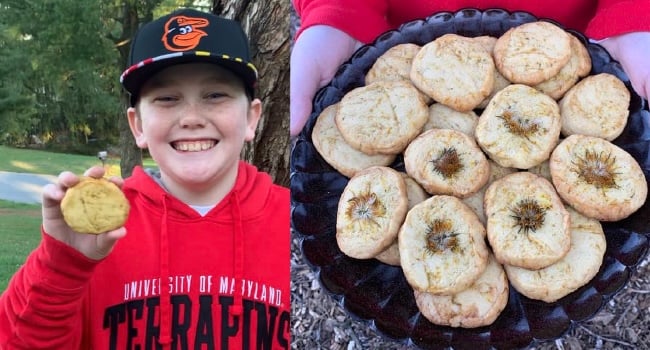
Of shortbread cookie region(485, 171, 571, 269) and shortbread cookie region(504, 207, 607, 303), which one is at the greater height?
shortbread cookie region(485, 171, 571, 269)

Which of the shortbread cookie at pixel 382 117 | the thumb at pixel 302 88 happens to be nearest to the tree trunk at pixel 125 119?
the thumb at pixel 302 88

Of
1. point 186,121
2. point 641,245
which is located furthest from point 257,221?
point 641,245

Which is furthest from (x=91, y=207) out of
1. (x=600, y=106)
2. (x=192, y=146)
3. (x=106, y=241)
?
(x=600, y=106)

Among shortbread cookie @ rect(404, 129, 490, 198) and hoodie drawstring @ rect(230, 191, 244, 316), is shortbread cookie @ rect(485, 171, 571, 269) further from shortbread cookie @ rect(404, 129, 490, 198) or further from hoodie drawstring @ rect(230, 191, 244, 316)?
hoodie drawstring @ rect(230, 191, 244, 316)

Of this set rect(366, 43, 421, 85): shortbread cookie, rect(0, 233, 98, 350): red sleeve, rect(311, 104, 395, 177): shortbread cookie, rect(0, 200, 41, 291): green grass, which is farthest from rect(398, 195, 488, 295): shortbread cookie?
rect(0, 200, 41, 291): green grass

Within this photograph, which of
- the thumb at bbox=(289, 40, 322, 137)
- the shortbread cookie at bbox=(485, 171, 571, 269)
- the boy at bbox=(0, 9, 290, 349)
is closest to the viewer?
the shortbread cookie at bbox=(485, 171, 571, 269)

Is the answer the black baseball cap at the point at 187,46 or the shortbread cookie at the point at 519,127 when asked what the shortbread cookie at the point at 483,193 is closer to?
the shortbread cookie at the point at 519,127

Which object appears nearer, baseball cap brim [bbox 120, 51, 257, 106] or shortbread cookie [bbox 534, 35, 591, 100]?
shortbread cookie [bbox 534, 35, 591, 100]
